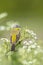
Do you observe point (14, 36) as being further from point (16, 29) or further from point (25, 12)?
point (25, 12)

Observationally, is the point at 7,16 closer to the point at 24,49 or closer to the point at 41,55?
the point at 24,49

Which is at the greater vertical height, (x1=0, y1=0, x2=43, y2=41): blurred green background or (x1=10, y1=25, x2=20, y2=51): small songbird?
(x1=0, y1=0, x2=43, y2=41): blurred green background

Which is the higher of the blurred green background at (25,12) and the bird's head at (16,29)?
the blurred green background at (25,12)

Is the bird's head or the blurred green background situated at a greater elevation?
the blurred green background

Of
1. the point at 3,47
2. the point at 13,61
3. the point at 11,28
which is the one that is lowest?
the point at 13,61

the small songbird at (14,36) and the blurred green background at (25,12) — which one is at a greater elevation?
the blurred green background at (25,12)

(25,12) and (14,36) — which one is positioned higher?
(25,12)

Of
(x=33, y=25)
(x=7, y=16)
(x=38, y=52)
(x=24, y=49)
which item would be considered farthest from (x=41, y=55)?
(x=7, y=16)

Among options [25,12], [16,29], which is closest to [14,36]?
[16,29]
